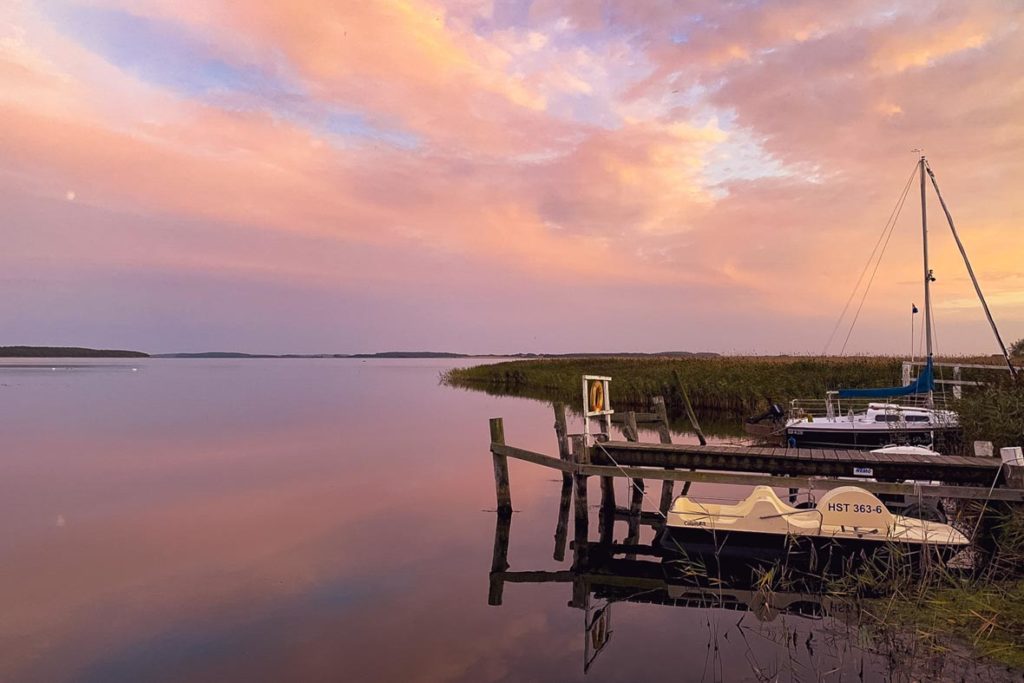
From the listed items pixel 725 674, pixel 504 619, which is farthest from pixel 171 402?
pixel 725 674

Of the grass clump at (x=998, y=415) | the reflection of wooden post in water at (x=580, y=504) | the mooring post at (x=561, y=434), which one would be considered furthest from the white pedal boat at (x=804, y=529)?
the grass clump at (x=998, y=415)

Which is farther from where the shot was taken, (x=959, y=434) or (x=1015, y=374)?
(x=959, y=434)

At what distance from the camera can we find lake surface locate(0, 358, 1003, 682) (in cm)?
946

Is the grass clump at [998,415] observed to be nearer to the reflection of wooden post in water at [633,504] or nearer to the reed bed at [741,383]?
the reflection of wooden post in water at [633,504]

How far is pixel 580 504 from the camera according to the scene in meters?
16.3

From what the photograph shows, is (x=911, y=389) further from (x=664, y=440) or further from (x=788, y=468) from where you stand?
(x=788, y=468)

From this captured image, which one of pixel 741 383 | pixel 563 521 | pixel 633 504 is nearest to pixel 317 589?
pixel 563 521

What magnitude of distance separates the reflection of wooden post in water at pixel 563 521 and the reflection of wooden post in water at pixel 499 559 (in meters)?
1.12

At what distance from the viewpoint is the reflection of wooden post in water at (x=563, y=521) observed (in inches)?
593

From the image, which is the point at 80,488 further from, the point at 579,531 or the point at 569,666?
the point at 569,666

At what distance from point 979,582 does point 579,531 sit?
7.95 metres

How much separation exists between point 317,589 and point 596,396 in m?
8.11

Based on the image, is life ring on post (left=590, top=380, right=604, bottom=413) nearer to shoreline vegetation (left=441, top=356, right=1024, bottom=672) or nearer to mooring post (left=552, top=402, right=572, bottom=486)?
mooring post (left=552, top=402, right=572, bottom=486)

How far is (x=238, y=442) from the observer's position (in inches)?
1302
